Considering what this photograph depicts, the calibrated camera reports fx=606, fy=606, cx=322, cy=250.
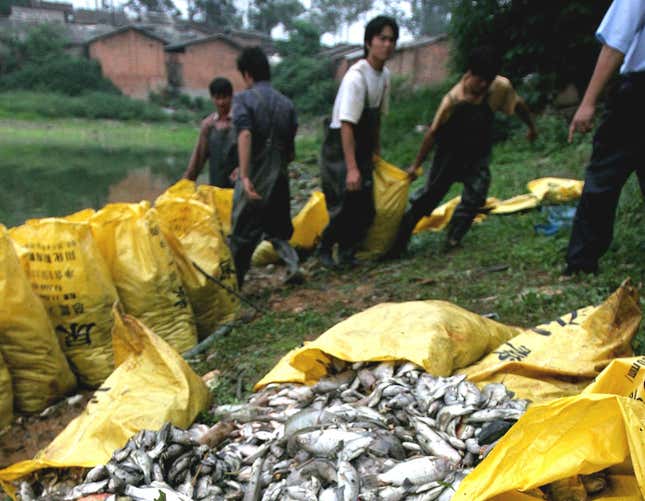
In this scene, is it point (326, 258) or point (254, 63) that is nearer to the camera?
point (254, 63)

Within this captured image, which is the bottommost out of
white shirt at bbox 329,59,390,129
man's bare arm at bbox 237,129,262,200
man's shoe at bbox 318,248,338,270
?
man's shoe at bbox 318,248,338,270

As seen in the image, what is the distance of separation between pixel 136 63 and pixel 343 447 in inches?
1578

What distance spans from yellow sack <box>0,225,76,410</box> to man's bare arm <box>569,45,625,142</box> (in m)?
2.86

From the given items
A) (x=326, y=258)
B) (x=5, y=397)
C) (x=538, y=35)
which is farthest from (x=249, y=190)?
(x=538, y=35)

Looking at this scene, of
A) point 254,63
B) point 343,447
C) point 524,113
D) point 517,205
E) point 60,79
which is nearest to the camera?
point 343,447

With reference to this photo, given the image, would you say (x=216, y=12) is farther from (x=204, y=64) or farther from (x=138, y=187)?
Answer: (x=138, y=187)

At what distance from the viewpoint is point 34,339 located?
119 inches

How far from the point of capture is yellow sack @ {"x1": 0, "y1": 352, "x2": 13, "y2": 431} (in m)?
2.96

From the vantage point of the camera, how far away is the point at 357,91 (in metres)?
4.24

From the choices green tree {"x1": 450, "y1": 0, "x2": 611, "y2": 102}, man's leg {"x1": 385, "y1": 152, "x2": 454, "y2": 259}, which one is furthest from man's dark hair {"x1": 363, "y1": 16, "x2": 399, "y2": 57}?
green tree {"x1": 450, "y1": 0, "x2": 611, "y2": 102}

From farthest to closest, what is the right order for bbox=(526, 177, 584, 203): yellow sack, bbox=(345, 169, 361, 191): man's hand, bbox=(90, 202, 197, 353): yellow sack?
bbox=(526, 177, 584, 203): yellow sack < bbox=(345, 169, 361, 191): man's hand < bbox=(90, 202, 197, 353): yellow sack

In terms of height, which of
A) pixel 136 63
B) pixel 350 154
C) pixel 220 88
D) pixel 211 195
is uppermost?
pixel 136 63

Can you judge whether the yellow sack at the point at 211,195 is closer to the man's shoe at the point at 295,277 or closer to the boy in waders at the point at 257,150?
the boy in waders at the point at 257,150

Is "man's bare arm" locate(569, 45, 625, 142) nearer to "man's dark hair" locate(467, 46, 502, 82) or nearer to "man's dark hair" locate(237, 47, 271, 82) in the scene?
"man's dark hair" locate(467, 46, 502, 82)
